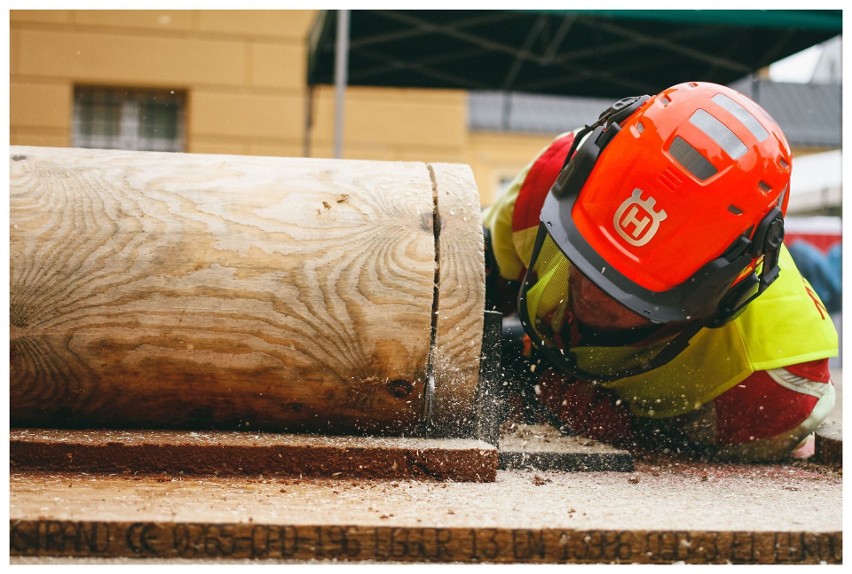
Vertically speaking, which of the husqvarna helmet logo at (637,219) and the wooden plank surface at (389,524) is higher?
the husqvarna helmet logo at (637,219)

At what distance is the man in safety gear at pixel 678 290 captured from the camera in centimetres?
233

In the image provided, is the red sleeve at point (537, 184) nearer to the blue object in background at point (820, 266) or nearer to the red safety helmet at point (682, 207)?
the red safety helmet at point (682, 207)

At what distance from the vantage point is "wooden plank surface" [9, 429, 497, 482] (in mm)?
2244

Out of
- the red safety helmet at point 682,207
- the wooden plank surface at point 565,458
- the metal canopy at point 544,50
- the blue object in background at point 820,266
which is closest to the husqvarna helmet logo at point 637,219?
the red safety helmet at point 682,207

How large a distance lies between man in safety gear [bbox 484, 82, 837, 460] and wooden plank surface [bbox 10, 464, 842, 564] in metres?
0.56

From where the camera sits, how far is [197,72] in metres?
9.10

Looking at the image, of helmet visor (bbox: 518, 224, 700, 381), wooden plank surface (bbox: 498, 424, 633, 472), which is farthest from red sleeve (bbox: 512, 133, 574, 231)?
wooden plank surface (bbox: 498, 424, 633, 472)

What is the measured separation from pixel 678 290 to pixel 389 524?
3.51 ft

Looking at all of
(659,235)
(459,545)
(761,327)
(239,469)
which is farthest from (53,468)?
(761,327)

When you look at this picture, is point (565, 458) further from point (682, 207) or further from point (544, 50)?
point (544, 50)

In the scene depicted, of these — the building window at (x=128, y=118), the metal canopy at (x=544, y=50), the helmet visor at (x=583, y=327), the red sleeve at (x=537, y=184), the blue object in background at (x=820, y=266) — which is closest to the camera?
the helmet visor at (x=583, y=327)

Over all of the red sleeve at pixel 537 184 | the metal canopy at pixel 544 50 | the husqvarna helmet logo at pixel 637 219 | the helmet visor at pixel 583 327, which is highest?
the metal canopy at pixel 544 50

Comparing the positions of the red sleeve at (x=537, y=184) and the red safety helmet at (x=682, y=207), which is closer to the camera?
the red safety helmet at (x=682, y=207)

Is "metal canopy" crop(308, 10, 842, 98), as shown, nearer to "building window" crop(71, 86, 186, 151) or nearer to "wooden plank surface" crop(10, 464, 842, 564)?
"building window" crop(71, 86, 186, 151)
